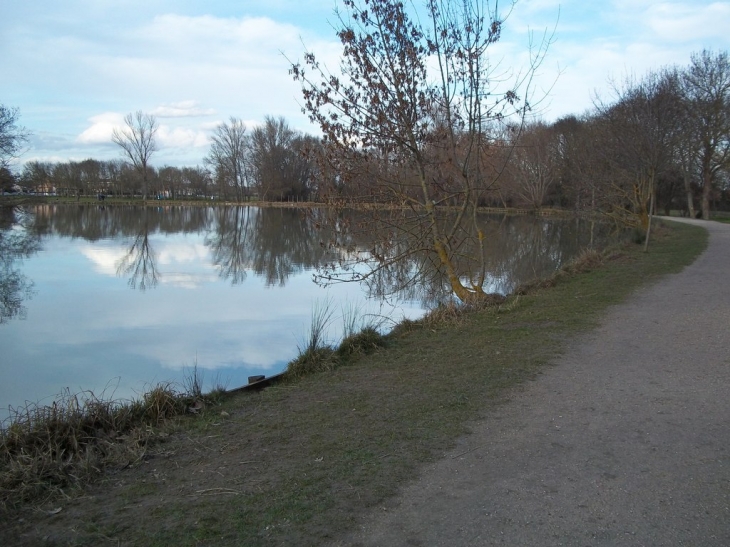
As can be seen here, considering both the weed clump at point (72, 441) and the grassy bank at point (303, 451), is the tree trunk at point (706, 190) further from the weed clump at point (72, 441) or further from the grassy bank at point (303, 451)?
the weed clump at point (72, 441)

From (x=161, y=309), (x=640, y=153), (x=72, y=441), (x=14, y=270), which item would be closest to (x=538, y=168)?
(x=640, y=153)

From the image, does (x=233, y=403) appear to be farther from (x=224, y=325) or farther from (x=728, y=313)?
(x=728, y=313)

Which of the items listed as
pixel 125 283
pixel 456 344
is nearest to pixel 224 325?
pixel 456 344

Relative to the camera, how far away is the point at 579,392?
561cm

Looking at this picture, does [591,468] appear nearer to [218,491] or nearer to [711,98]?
[218,491]

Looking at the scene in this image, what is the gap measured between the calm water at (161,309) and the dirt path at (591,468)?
13.6ft

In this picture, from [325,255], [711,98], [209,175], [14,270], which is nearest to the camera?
[14,270]

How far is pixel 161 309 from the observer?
12430 mm

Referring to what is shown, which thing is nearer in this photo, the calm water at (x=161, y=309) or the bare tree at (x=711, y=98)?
the calm water at (x=161, y=309)

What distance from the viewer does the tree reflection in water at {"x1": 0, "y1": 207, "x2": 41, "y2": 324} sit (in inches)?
484

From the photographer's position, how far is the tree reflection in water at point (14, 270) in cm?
1230

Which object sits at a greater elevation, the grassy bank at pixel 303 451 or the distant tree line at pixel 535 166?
the distant tree line at pixel 535 166

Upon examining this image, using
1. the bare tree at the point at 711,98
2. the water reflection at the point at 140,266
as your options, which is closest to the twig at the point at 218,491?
the water reflection at the point at 140,266

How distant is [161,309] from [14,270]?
8463 millimetres
